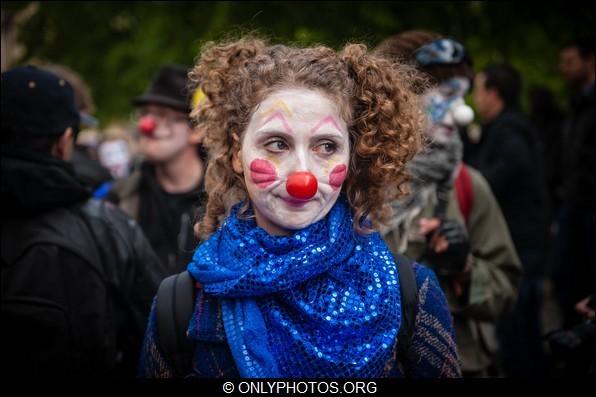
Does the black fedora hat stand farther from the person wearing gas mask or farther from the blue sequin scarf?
the blue sequin scarf

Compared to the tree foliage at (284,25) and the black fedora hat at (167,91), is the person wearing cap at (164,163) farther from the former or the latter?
the tree foliage at (284,25)

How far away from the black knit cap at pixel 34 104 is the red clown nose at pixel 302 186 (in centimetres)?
132

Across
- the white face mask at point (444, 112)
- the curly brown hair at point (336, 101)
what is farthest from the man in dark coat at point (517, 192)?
the curly brown hair at point (336, 101)

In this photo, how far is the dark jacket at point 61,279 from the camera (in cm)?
288

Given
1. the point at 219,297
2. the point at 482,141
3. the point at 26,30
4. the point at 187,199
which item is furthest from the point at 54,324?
the point at 482,141

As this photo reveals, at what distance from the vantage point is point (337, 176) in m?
2.38

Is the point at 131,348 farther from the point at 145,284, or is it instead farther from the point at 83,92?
the point at 83,92

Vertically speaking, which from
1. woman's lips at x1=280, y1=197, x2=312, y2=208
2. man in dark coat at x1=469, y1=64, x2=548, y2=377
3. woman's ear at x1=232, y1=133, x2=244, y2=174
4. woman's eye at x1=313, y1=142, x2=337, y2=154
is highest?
woman's eye at x1=313, y1=142, x2=337, y2=154

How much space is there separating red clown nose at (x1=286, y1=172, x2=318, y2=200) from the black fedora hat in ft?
8.64

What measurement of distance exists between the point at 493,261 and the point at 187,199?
1.94m

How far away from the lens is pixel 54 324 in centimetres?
289

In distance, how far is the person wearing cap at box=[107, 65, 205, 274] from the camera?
472 centimetres

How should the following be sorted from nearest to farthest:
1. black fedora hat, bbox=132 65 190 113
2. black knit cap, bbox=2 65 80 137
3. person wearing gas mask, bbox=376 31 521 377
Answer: black knit cap, bbox=2 65 80 137 < person wearing gas mask, bbox=376 31 521 377 < black fedora hat, bbox=132 65 190 113

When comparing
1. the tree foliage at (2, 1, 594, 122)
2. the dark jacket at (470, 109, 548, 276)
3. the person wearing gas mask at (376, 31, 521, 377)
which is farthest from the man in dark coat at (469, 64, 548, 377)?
the person wearing gas mask at (376, 31, 521, 377)
